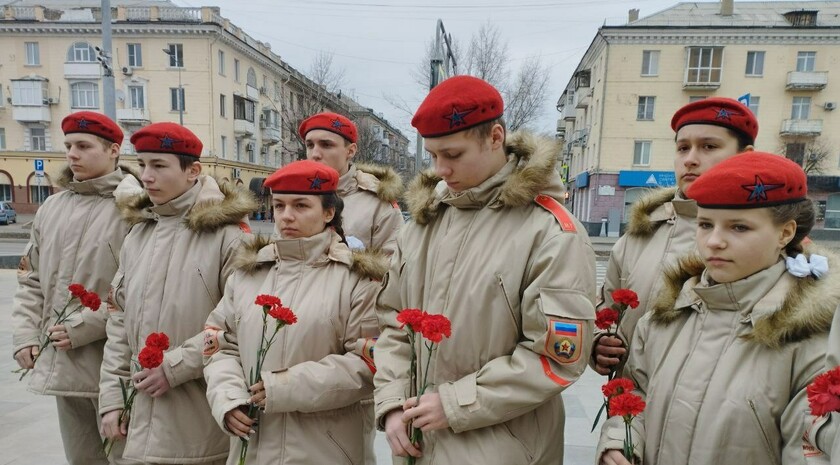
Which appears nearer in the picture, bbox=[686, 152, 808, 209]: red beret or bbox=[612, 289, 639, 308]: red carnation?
bbox=[686, 152, 808, 209]: red beret

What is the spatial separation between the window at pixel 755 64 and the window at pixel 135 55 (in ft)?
114

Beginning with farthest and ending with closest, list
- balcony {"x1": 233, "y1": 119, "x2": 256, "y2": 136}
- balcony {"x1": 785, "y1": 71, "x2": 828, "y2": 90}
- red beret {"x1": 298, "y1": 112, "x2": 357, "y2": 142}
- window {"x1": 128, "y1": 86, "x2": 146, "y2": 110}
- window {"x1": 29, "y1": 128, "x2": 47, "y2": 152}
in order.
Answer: balcony {"x1": 233, "y1": 119, "x2": 256, "y2": 136}, window {"x1": 29, "y1": 128, "x2": 47, "y2": 152}, window {"x1": 128, "y1": 86, "x2": 146, "y2": 110}, balcony {"x1": 785, "y1": 71, "x2": 828, "y2": 90}, red beret {"x1": 298, "y1": 112, "x2": 357, "y2": 142}

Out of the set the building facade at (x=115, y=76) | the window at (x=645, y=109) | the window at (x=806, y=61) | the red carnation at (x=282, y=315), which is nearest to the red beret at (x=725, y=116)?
the red carnation at (x=282, y=315)

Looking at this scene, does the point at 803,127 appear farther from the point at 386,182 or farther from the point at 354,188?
the point at 354,188


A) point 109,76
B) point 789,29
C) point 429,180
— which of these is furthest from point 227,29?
point 429,180

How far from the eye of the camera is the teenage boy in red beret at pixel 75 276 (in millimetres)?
2885

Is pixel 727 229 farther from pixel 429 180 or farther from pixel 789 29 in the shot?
pixel 789 29

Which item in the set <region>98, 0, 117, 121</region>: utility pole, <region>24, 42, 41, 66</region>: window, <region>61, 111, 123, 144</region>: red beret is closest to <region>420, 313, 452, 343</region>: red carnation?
<region>61, 111, 123, 144</region>: red beret

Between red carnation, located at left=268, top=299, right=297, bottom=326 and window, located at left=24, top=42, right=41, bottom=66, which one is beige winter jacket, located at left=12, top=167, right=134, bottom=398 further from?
window, located at left=24, top=42, right=41, bottom=66

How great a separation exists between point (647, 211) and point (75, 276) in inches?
125

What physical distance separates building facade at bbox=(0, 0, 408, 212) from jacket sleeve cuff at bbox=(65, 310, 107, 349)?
28232 millimetres

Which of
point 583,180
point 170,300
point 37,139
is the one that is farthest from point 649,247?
point 37,139

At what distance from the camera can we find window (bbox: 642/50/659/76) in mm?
26672

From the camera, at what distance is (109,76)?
977 cm
